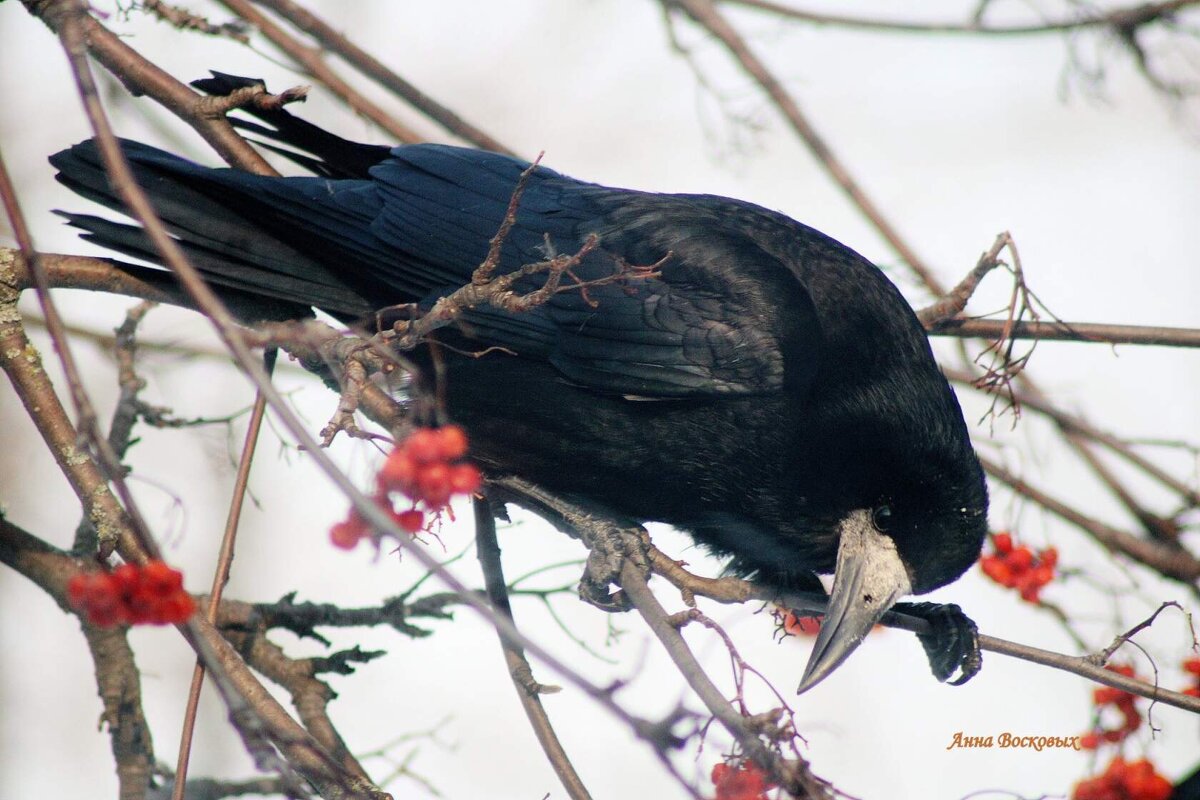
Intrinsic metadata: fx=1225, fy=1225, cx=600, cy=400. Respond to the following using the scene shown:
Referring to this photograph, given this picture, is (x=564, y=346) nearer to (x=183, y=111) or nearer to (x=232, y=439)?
(x=232, y=439)

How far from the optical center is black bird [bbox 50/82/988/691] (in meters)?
2.70

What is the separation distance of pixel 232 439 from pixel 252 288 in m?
0.38

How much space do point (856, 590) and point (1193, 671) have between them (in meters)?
0.67

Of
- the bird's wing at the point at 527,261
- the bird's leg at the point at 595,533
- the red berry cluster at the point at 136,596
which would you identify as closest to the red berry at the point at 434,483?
the red berry cluster at the point at 136,596

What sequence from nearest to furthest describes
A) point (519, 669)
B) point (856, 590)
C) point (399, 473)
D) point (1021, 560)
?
point (399, 473) → point (519, 669) → point (856, 590) → point (1021, 560)

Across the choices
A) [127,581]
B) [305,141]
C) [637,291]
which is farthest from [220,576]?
[305,141]

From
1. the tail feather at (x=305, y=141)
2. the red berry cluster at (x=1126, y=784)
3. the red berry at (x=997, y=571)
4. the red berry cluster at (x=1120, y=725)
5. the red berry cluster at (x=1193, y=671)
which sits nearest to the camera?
the red berry cluster at (x=1126, y=784)

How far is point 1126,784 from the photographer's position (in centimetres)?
224

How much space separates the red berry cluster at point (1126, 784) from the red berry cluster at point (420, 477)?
139 centimetres

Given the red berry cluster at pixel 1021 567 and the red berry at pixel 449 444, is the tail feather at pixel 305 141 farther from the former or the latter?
the red berry cluster at pixel 1021 567

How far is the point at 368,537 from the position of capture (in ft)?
5.06

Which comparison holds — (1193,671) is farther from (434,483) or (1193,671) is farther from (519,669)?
(434,483)

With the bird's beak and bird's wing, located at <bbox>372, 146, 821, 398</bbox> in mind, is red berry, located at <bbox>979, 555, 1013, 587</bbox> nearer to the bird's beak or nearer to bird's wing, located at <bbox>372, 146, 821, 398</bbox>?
the bird's beak

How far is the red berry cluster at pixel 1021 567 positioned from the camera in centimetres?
274
